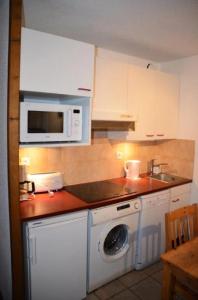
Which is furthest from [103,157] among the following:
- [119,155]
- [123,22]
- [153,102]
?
[123,22]

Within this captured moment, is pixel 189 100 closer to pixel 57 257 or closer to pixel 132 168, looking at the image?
pixel 132 168

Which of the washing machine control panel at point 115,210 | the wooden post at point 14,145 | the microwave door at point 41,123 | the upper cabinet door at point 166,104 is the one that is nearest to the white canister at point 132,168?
the upper cabinet door at point 166,104

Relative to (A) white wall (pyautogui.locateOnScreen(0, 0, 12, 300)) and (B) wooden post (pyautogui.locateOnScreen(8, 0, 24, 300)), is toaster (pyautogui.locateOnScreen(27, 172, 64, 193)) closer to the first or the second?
(A) white wall (pyautogui.locateOnScreen(0, 0, 12, 300))

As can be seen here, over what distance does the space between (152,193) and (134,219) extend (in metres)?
0.34

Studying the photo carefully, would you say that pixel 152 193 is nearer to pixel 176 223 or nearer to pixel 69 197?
pixel 176 223

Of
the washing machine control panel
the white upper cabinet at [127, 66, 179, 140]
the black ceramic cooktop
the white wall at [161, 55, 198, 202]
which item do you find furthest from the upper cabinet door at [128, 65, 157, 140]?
the washing machine control panel

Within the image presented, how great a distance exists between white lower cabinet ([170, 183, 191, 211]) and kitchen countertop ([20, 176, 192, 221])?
0.35 ft

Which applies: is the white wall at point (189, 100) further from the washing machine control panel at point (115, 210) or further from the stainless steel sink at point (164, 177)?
the washing machine control panel at point (115, 210)

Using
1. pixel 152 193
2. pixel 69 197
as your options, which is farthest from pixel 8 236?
pixel 152 193

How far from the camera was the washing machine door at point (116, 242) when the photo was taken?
2.09 meters

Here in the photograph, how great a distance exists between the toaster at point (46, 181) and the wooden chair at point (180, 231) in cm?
107

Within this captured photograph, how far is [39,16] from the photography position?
1707 mm

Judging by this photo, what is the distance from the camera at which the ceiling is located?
151cm

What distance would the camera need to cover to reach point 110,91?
85.2 inches
